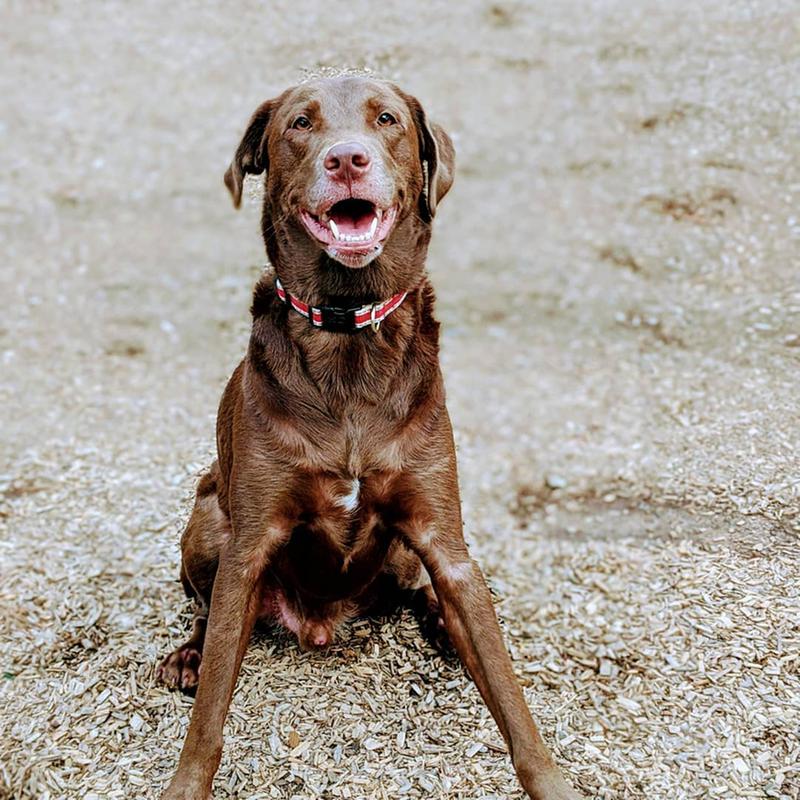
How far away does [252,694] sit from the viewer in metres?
3.96

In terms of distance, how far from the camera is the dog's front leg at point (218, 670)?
3.24m

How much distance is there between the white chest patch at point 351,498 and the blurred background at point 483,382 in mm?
1005

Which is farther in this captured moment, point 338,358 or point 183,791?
point 338,358

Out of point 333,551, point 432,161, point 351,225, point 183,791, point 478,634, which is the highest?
point 432,161

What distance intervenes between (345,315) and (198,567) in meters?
1.16

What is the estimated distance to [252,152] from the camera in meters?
3.70

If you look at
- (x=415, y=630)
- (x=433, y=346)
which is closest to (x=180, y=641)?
(x=415, y=630)

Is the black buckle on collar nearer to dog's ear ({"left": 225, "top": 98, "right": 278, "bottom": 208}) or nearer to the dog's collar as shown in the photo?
the dog's collar

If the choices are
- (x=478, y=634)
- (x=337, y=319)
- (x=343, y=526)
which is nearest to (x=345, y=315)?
(x=337, y=319)

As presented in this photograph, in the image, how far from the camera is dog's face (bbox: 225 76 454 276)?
10.2 ft

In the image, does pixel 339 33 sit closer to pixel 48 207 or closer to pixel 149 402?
pixel 48 207

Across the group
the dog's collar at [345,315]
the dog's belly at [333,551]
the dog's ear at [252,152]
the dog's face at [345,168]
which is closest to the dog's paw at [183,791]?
the dog's belly at [333,551]

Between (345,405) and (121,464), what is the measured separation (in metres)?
2.76

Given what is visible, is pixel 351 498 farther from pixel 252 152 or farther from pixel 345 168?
pixel 252 152
